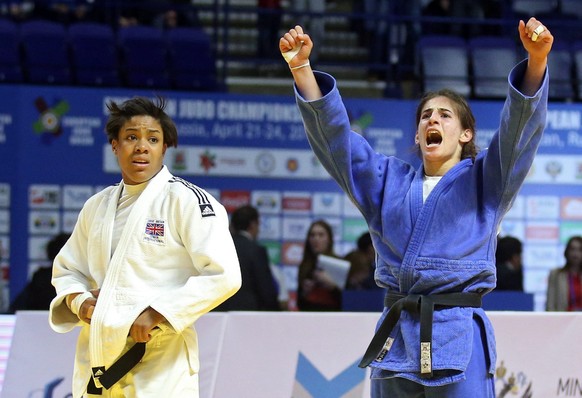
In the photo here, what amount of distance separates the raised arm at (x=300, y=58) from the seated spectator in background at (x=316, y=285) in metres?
4.38

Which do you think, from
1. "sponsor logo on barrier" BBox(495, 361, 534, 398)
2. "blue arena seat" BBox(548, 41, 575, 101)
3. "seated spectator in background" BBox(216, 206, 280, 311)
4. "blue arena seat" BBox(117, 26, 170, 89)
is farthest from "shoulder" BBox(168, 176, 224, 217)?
"blue arena seat" BBox(548, 41, 575, 101)

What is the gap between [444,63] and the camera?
1156 cm

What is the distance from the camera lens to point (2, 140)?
1017 cm

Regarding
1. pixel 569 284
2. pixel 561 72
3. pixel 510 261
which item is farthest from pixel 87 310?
pixel 561 72

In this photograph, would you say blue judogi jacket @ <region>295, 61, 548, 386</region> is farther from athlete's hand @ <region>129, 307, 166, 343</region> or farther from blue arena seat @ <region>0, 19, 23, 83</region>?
blue arena seat @ <region>0, 19, 23, 83</region>

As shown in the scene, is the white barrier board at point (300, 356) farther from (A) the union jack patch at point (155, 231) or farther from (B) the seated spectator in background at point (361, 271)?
(B) the seated spectator in background at point (361, 271)

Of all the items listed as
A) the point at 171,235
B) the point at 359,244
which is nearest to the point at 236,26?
the point at 359,244

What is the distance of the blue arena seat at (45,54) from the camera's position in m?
10.9

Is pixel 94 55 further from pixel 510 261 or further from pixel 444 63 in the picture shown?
pixel 510 261

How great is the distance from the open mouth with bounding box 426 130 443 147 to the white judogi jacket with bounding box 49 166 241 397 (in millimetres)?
811

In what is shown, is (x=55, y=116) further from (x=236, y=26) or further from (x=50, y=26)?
(x=236, y=26)

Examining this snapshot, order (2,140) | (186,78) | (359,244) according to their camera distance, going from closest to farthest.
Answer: (359,244), (2,140), (186,78)

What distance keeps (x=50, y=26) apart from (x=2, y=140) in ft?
5.83

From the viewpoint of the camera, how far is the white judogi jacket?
3.76m
